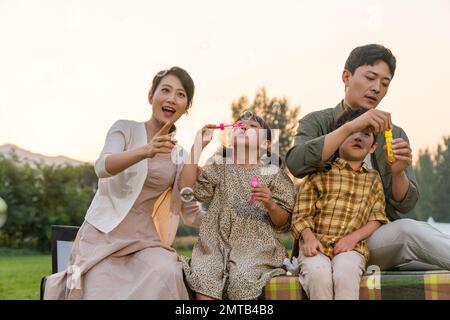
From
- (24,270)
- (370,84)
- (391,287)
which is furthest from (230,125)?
(24,270)

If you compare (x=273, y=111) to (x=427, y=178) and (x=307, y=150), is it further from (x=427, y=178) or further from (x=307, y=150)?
(x=427, y=178)

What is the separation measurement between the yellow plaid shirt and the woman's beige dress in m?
0.49

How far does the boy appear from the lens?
2.28 m

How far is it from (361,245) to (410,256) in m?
0.17

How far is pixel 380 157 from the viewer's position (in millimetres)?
2619

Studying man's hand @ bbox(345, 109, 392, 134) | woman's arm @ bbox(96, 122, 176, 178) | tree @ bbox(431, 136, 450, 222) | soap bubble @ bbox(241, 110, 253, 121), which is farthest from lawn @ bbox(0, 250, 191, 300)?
man's hand @ bbox(345, 109, 392, 134)

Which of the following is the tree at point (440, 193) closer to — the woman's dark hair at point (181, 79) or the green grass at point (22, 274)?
the green grass at point (22, 274)

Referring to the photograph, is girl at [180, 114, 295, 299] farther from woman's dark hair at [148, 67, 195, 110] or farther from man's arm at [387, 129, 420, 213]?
man's arm at [387, 129, 420, 213]

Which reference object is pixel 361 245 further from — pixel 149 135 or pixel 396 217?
pixel 149 135

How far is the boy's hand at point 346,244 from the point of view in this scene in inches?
91.1

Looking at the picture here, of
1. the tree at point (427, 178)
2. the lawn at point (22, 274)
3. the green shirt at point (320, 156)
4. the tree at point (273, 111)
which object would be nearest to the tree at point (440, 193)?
the tree at point (427, 178)

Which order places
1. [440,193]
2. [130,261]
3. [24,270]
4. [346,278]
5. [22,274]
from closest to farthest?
[346,278] → [130,261] → [22,274] → [24,270] → [440,193]

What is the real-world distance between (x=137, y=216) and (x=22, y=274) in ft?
33.6
